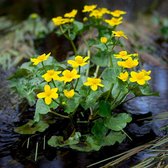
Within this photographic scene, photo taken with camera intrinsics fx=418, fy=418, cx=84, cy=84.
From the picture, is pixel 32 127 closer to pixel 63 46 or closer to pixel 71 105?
pixel 71 105

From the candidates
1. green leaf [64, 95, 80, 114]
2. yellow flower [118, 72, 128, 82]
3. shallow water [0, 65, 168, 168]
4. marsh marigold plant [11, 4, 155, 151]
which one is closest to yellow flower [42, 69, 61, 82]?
marsh marigold plant [11, 4, 155, 151]

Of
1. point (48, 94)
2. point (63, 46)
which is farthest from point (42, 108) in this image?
point (63, 46)

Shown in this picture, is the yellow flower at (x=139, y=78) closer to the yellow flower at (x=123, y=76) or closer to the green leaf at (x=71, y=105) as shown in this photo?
the yellow flower at (x=123, y=76)

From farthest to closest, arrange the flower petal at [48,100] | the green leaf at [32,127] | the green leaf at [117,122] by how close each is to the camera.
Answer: the green leaf at [32,127]
the green leaf at [117,122]
the flower petal at [48,100]

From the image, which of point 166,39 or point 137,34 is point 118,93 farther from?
point 166,39

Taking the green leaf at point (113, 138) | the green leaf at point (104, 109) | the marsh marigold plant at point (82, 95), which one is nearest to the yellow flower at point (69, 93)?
the marsh marigold plant at point (82, 95)

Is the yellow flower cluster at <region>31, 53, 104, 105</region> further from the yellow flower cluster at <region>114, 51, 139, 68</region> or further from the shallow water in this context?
the shallow water
